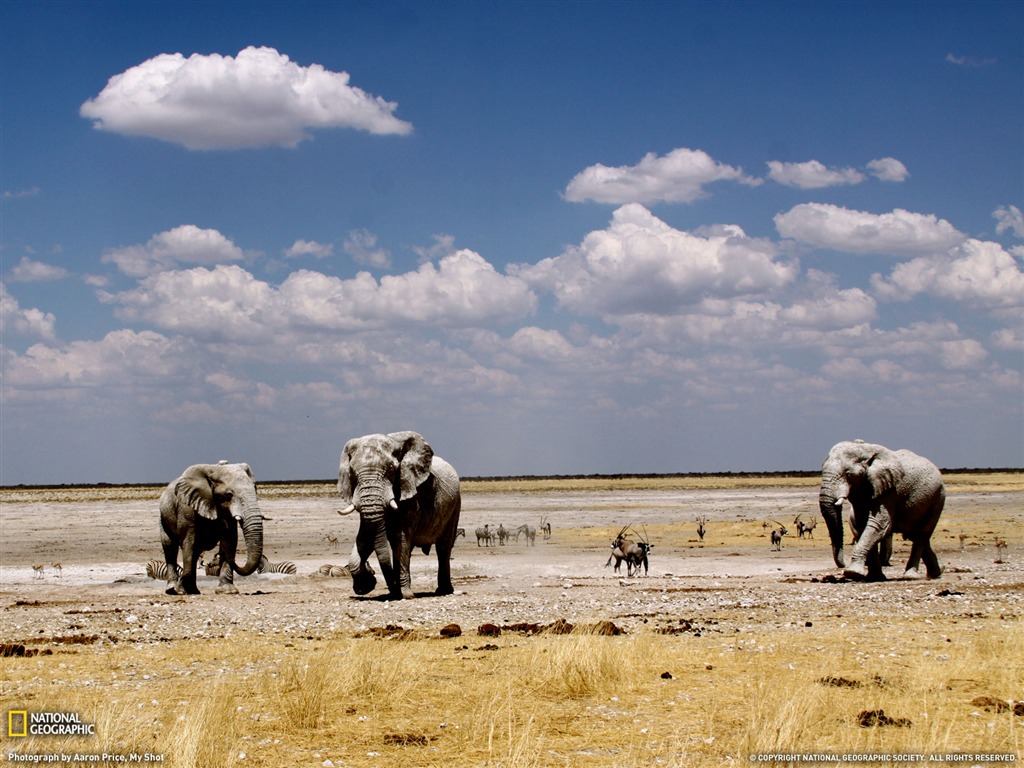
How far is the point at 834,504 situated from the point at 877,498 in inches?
36.6

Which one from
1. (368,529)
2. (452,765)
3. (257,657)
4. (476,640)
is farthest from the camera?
(368,529)

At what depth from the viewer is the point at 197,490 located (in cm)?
2364

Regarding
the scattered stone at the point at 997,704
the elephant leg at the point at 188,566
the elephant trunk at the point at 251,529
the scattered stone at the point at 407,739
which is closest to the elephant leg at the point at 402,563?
the elephant trunk at the point at 251,529

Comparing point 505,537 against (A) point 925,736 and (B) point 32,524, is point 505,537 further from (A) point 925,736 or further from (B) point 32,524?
(A) point 925,736

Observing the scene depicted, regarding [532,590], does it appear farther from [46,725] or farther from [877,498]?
[46,725]

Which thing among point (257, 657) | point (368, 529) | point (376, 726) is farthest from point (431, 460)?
point (376, 726)

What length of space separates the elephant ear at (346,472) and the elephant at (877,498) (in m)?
10.4

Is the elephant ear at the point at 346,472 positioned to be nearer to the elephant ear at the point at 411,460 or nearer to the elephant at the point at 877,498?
the elephant ear at the point at 411,460

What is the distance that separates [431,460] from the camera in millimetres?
21812

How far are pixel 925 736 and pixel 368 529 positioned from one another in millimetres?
13267

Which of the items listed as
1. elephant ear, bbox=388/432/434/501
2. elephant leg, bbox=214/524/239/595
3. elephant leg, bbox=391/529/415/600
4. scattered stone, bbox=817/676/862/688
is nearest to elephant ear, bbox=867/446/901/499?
elephant ear, bbox=388/432/434/501

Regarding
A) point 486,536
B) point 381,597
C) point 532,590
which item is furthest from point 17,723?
point 486,536

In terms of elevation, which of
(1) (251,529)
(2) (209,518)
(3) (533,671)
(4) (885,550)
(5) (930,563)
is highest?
(2) (209,518)

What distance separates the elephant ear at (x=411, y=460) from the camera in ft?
69.4
